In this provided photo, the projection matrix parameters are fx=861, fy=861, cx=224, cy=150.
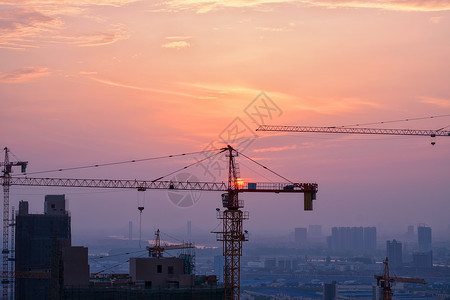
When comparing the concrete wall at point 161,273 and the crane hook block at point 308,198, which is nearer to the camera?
the concrete wall at point 161,273

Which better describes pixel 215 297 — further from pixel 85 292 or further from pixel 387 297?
pixel 387 297

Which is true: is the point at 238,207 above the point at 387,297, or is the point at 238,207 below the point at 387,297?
above

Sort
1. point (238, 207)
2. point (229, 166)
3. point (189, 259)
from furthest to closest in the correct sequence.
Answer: point (189, 259), point (229, 166), point (238, 207)

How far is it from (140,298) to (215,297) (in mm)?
12712

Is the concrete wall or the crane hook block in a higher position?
the crane hook block

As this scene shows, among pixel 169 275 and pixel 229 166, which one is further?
pixel 229 166

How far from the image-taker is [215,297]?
5364 inches

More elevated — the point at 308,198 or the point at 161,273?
the point at 308,198

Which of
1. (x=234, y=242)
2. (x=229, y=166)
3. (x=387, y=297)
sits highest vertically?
(x=229, y=166)

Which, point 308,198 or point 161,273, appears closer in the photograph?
point 161,273

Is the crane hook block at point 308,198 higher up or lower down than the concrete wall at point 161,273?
higher up

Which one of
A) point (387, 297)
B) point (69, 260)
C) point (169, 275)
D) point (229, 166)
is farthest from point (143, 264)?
point (387, 297)

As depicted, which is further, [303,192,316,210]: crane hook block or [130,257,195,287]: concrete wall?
[303,192,316,210]: crane hook block

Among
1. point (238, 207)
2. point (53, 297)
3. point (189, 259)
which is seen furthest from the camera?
point (189, 259)
